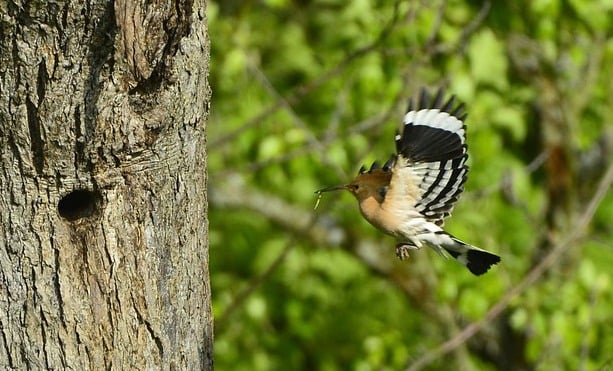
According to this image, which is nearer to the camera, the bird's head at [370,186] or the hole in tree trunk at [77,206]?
the hole in tree trunk at [77,206]

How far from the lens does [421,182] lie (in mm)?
3018

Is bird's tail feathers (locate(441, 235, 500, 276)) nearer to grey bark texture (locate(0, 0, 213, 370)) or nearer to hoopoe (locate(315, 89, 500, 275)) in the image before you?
hoopoe (locate(315, 89, 500, 275))

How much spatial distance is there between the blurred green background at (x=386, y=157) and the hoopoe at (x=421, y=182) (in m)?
1.40

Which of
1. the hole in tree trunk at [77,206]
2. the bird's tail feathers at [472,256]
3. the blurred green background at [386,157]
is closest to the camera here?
the hole in tree trunk at [77,206]

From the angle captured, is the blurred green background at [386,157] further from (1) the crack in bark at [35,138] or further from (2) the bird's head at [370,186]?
(1) the crack in bark at [35,138]

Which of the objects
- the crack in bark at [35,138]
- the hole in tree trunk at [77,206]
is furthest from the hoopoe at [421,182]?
the crack in bark at [35,138]

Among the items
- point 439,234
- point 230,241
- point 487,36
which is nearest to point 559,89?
point 487,36

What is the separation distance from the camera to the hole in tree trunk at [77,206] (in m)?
2.39

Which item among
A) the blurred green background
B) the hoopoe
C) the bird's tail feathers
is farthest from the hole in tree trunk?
the blurred green background

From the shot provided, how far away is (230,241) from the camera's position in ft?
21.3

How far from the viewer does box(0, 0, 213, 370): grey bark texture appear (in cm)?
217

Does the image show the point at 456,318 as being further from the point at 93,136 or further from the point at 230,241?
the point at 93,136

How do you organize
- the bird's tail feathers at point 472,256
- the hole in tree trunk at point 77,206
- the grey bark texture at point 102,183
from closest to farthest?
1. the grey bark texture at point 102,183
2. the hole in tree trunk at point 77,206
3. the bird's tail feathers at point 472,256

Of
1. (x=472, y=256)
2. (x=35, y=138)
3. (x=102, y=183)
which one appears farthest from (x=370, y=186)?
(x=35, y=138)
